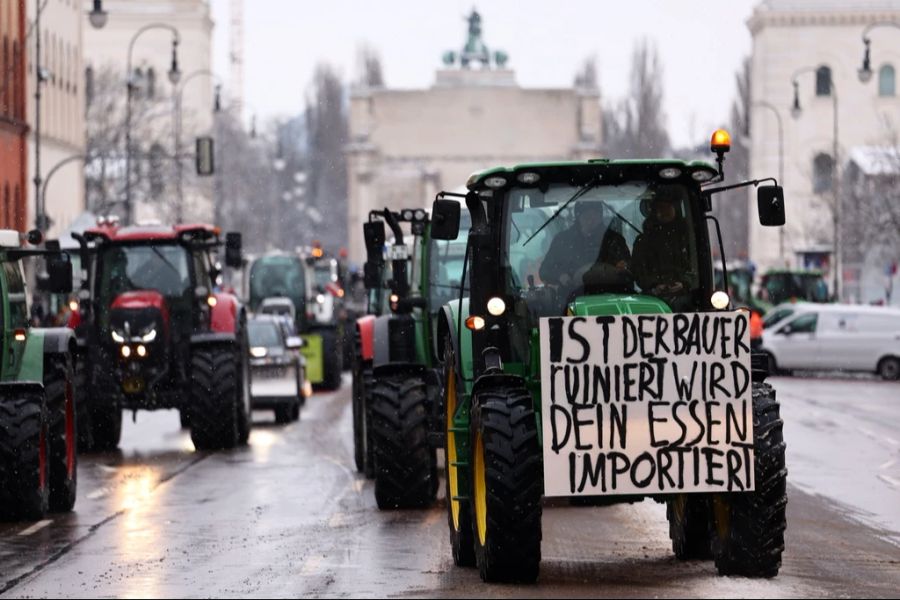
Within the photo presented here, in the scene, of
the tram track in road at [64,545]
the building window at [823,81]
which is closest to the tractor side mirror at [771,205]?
the tram track in road at [64,545]

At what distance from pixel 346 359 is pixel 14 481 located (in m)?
38.7

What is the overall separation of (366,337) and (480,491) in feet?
30.1

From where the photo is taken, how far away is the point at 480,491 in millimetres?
13492

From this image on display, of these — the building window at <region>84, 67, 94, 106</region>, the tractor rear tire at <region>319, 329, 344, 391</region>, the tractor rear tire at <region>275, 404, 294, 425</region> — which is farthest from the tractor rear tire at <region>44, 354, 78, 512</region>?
the building window at <region>84, 67, 94, 106</region>

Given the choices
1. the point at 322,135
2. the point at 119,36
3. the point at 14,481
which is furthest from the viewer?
the point at 322,135

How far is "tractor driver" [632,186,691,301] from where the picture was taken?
1405cm

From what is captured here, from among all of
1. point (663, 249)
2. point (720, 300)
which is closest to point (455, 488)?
point (663, 249)

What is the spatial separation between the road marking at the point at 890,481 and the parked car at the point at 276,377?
13.3m

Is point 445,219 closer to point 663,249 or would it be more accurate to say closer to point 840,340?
point 663,249

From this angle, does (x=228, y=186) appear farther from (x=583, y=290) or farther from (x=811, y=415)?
(x=583, y=290)

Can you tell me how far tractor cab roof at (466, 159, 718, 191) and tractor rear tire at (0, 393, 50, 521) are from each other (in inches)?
230

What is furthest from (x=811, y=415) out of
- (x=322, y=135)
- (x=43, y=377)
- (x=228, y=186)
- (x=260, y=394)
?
(x=322, y=135)

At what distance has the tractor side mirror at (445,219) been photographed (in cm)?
1398

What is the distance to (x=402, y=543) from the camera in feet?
52.9
